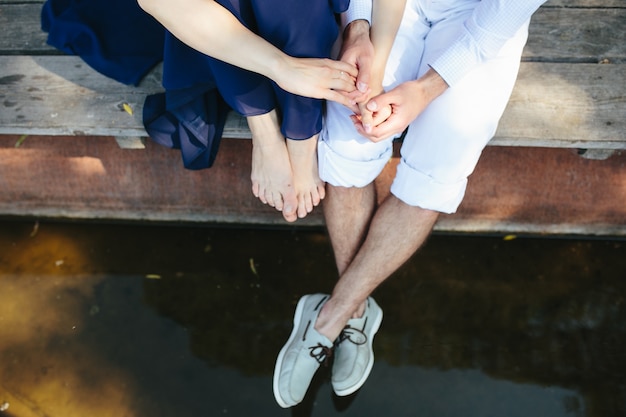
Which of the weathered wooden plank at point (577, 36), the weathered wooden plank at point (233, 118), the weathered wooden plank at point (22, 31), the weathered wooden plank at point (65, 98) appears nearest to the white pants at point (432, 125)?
the weathered wooden plank at point (233, 118)

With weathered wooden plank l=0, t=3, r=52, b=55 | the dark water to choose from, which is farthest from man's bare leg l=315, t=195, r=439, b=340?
weathered wooden plank l=0, t=3, r=52, b=55

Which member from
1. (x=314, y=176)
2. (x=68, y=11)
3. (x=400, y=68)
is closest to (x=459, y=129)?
(x=400, y=68)

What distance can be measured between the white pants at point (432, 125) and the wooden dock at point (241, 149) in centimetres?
21

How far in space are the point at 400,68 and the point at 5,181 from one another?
4.55ft

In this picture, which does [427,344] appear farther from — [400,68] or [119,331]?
[119,331]

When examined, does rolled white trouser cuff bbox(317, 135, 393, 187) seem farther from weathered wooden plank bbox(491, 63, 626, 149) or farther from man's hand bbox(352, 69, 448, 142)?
weathered wooden plank bbox(491, 63, 626, 149)

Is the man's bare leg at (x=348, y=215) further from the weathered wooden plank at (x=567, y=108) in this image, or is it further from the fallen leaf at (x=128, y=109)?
the fallen leaf at (x=128, y=109)

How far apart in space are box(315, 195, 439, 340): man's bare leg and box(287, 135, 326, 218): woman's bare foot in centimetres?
7

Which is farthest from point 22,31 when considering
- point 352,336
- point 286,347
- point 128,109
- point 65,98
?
point 352,336

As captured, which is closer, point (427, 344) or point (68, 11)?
point (68, 11)

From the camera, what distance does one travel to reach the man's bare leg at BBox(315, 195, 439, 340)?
149 cm

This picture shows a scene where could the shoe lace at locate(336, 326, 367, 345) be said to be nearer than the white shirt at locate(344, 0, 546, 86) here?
No

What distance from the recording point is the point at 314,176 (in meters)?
1.54

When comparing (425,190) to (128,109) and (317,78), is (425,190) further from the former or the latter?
(128,109)
